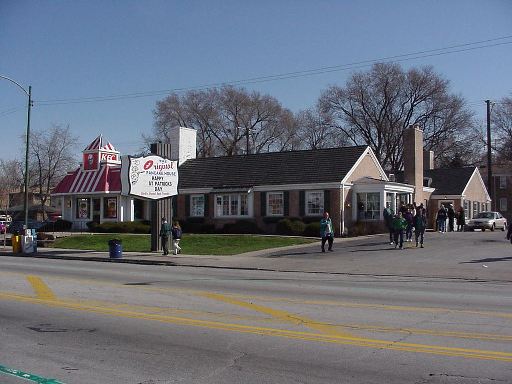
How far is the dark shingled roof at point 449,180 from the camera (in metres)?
47.0

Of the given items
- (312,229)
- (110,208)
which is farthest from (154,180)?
(110,208)

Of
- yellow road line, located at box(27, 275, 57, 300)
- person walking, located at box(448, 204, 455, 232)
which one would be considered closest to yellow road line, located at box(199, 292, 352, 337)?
yellow road line, located at box(27, 275, 57, 300)

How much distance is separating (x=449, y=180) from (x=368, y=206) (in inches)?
607

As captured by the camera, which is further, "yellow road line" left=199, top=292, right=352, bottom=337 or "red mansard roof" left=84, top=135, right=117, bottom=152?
"red mansard roof" left=84, top=135, right=117, bottom=152

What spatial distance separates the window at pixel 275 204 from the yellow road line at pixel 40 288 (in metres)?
21.4

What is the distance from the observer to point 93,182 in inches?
1822

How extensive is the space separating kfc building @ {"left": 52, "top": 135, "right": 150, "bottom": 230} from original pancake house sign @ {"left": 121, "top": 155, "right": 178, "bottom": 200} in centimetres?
1703

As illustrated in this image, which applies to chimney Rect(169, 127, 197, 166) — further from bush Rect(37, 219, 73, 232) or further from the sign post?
the sign post

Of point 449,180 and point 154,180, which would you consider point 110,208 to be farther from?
point 449,180

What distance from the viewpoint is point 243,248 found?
92.3 ft

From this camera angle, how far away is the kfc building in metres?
45.4

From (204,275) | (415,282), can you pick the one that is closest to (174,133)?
(204,275)

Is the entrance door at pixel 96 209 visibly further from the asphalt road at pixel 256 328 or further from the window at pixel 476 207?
the window at pixel 476 207

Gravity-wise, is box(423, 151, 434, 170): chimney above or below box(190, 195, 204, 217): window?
above
